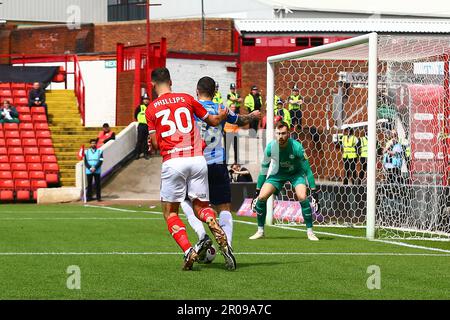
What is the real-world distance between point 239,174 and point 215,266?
1538cm

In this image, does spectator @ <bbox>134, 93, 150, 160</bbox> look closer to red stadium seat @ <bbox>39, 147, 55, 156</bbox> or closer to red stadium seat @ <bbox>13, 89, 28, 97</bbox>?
red stadium seat @ <bbox>39, 147, 55, 156</bbox>

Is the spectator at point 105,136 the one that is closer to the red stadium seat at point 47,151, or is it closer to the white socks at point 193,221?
the red stadium seat at point 47,151

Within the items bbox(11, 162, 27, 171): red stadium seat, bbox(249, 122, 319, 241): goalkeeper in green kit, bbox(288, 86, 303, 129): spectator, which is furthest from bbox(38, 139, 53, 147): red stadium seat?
bbox(249, 122, 319, 241): goalkeeper in green kit

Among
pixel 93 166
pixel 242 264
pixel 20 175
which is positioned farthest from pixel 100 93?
pixel 242 264

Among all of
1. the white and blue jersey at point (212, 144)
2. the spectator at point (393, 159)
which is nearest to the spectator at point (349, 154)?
the spectator at point (393, 159)

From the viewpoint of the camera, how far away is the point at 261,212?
16.4 m

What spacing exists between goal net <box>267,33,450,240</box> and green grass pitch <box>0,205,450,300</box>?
108 centimetres

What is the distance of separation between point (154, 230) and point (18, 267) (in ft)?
21.6

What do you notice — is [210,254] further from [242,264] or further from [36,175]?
[36,175]

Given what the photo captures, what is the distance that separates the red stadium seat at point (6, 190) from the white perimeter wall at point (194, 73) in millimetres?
8487

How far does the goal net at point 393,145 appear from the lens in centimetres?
1719

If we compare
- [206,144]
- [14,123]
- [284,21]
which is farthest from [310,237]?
[284,21]

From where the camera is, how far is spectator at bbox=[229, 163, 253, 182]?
2672cm
